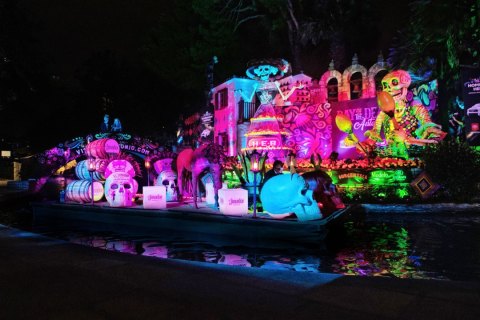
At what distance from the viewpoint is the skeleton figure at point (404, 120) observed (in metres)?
19.3

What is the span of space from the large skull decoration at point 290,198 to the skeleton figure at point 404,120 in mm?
11072

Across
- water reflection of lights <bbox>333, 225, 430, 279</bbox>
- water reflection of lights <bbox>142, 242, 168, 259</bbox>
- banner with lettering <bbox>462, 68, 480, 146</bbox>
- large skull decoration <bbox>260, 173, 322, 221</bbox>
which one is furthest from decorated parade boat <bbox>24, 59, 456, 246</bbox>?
banner with lettering <bbox>462, 68, 480, 146</bbox>

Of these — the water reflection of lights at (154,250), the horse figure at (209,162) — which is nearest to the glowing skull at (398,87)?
the horse figure at (209,162)

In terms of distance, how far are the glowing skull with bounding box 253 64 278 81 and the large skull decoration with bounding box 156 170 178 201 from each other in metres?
10.7

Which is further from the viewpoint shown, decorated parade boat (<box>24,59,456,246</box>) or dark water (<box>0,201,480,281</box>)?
decorated parade boat (<box>24,59,456,246</box>)

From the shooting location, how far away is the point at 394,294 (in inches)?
201

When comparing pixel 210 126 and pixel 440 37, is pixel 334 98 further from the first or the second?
pixel 210 126

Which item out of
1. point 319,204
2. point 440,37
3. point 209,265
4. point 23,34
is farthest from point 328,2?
point 209,265

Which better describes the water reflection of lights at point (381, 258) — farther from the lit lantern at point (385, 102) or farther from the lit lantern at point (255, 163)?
the lit lantern at point (385, 102)

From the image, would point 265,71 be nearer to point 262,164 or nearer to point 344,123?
point 344,123

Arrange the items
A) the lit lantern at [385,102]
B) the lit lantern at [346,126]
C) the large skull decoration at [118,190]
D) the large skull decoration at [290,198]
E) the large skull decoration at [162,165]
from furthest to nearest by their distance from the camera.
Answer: the lit lantern at [346,126] → the lit lantern at [385,102] → the large skull decoration at [162,165] → the large skull decoration at [118,190] → the large skull decoration at [290,198]

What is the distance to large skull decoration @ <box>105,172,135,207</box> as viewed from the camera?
14102 millimetres

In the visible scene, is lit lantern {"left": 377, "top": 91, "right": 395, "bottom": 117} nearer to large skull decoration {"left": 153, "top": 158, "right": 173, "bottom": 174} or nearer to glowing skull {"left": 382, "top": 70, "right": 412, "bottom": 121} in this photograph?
glowing skull {"left": 382, "top": 70, "right": 412, "bottom": 121}

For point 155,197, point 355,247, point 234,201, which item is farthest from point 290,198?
point 155,197
